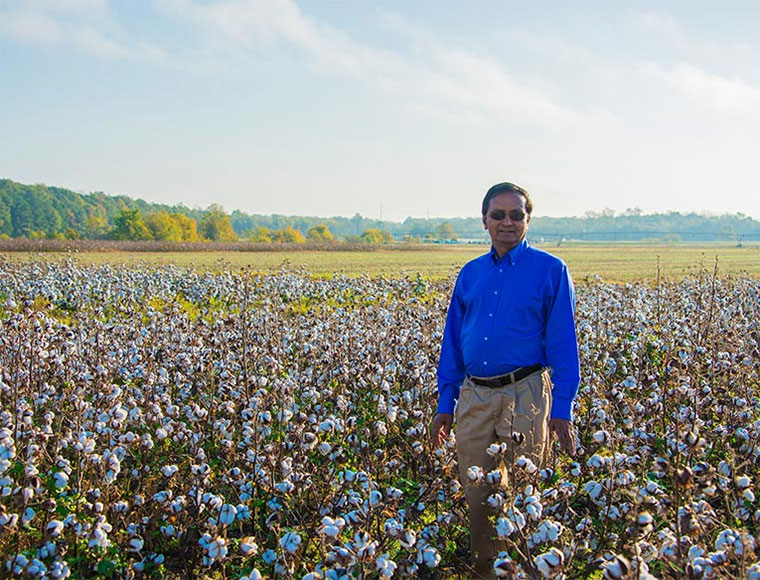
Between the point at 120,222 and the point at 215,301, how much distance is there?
91.6m

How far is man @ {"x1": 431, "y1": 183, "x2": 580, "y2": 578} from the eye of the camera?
145 inches

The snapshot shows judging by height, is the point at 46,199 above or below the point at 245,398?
above

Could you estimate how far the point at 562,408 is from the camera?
3.66 m

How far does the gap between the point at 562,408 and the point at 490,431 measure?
445 millimetres

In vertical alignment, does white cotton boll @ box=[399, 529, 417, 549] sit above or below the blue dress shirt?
below

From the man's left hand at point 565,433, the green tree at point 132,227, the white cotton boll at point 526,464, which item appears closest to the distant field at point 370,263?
the man's left hand at point 565,433

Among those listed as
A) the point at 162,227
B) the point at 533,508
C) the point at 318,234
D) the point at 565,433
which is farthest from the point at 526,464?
the point at 318,234

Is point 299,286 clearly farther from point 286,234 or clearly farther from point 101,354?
point 286,234

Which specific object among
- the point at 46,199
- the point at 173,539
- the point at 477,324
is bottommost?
the point at 173,539

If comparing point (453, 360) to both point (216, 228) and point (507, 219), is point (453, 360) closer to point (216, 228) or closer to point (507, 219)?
point (507, 219)

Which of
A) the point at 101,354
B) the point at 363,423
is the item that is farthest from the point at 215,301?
the point at 363,423

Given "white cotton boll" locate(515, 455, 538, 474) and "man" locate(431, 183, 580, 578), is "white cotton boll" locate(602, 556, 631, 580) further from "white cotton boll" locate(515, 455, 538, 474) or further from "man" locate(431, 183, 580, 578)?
"man" locate(431, 183, 580, 578)

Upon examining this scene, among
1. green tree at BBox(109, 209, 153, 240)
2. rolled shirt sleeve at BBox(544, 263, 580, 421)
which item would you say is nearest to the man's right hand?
rolled shirt sleeve at BBox(544, 263, 580, 421)

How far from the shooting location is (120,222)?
9956 centimetres
